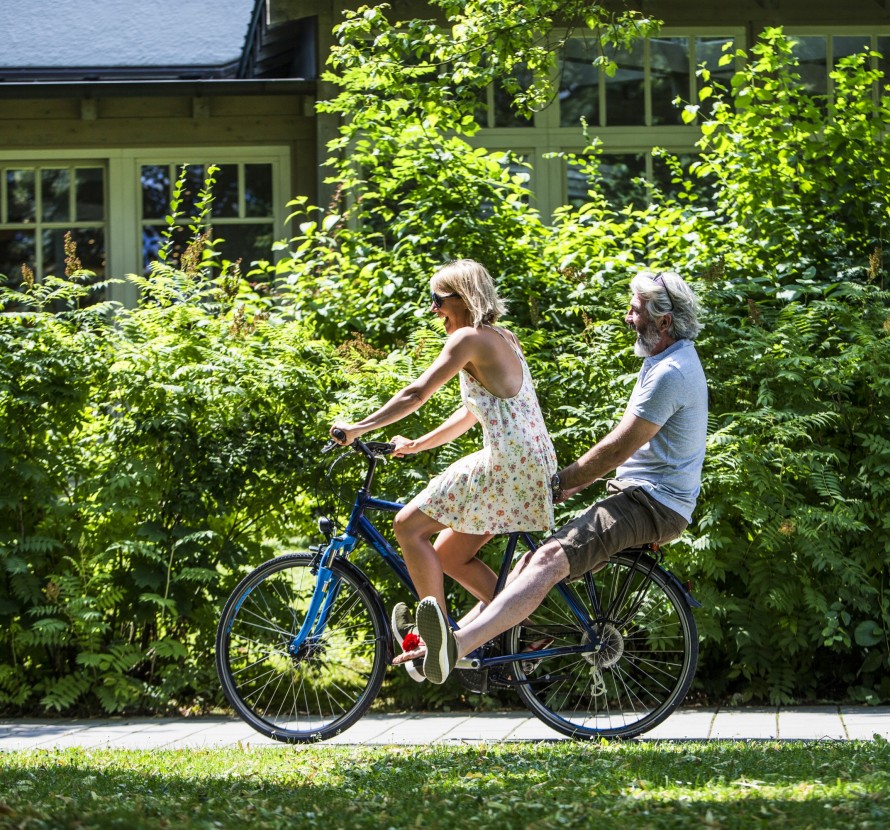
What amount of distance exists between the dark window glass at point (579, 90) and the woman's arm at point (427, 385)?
712cm

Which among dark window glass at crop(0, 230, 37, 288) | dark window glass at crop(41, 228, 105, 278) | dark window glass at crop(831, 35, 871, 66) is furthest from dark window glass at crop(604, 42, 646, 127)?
dark window glass at crop(0, 230, 37, 288)

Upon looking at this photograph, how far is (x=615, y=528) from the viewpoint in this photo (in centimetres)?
509

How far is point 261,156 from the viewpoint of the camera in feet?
39.7

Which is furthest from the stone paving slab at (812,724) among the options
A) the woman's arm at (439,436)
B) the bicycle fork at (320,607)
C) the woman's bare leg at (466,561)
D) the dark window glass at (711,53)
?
the dark window glass at (711,53)

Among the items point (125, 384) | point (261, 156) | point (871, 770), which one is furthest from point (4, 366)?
point (261, 156)

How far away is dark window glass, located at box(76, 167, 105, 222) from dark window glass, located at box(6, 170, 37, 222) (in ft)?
1.44

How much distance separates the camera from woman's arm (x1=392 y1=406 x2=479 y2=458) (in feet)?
18.1

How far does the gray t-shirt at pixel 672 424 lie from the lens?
4984 mm

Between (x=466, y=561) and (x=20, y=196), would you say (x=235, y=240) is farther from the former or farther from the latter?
(x=466, y=561)

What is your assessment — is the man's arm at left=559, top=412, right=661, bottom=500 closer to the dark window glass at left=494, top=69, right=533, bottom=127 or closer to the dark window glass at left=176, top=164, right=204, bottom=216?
the dark window glass at left=494, top=69, right=533, bottom=127

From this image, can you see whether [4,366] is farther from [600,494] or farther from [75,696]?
[600,494]

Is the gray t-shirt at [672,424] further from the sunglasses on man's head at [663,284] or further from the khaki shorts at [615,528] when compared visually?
the sunglasses on man's head at [663,284]

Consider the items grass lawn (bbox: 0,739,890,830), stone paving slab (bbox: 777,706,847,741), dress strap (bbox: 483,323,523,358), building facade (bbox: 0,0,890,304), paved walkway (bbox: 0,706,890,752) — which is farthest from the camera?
building facade (bbox: 0,0,890,304)

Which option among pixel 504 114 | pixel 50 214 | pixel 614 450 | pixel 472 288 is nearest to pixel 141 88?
pixel 50 214
